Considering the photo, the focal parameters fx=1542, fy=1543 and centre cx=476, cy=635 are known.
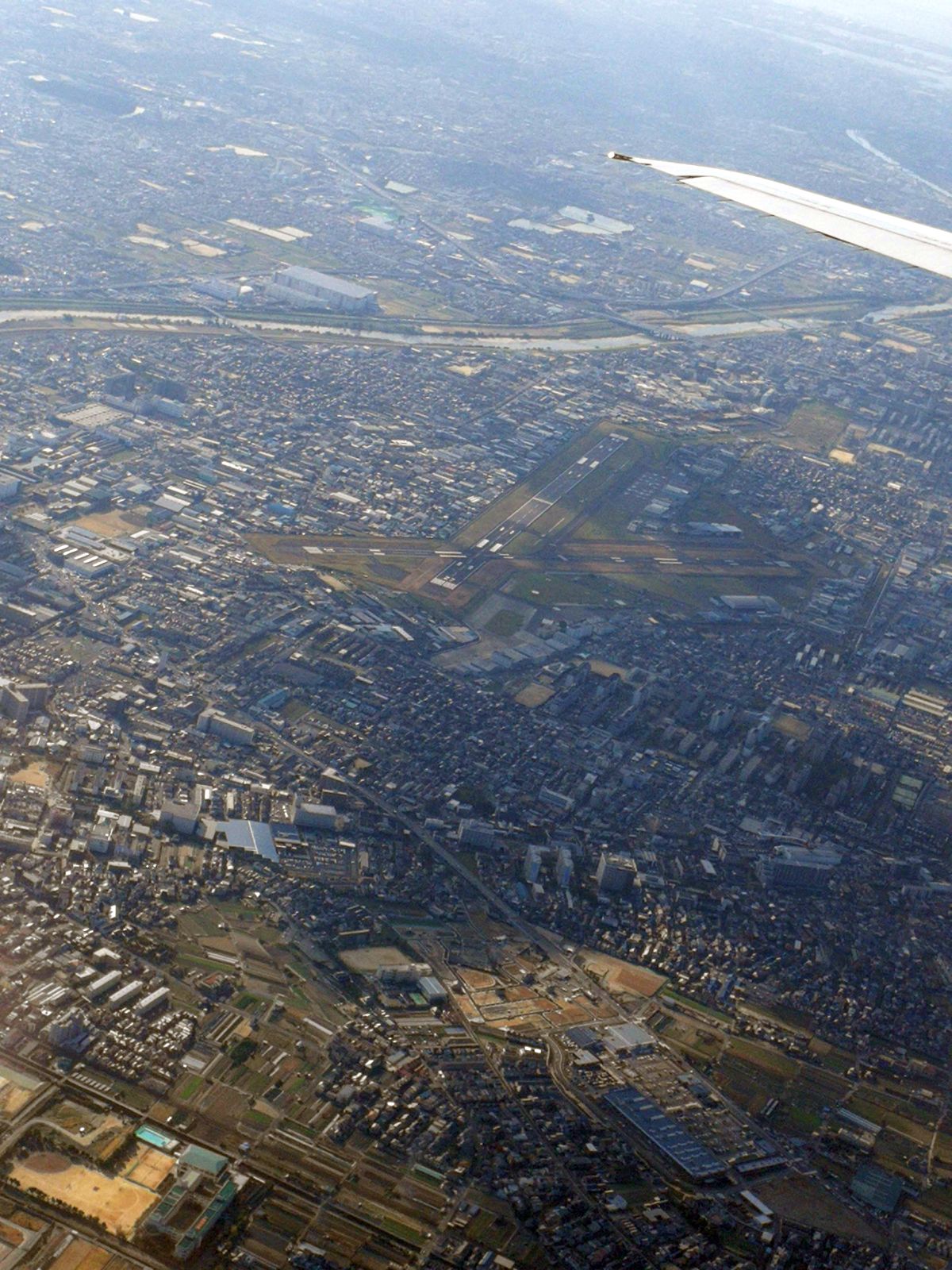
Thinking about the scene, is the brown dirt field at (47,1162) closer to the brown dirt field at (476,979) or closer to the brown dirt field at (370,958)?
the brown dirt field at (370,958)

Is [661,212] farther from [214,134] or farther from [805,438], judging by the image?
[805,438]

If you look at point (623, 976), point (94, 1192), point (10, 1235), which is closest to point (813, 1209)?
point (623, 976)

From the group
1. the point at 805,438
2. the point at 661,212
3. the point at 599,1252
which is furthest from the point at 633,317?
the point at 599,1252

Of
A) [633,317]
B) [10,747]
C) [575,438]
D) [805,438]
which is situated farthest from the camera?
[633,317]

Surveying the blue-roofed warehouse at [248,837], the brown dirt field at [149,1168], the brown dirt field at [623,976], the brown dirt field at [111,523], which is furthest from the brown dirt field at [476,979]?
the brown dirt field at [111,523]

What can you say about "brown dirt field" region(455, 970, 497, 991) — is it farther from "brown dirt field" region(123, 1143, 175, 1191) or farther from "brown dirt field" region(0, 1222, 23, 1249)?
"brown dirt field" region(0, 1222, 23, 1249)

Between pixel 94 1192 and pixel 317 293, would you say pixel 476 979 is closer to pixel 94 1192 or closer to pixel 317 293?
pixel 94 1192
